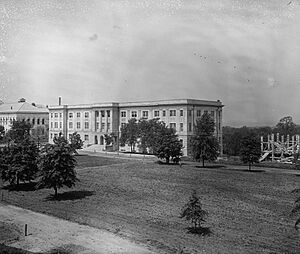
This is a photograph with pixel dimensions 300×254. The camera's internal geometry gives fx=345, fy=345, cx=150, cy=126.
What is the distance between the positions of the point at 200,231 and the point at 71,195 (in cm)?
1484

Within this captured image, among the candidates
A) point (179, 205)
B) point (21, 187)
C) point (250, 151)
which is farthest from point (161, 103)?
point (179, 205)

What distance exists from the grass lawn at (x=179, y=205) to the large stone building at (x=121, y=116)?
2602 cm

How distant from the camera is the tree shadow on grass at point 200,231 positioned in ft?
66.7

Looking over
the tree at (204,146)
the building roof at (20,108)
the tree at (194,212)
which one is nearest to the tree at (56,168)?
the tree at (194,212)

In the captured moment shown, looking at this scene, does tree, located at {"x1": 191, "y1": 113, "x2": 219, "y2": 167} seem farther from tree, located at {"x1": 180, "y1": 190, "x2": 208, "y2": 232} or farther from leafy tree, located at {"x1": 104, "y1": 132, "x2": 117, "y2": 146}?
leafy tree, located at {"x1": 104, "y1": 132, "x2": 117, "y2": 146}

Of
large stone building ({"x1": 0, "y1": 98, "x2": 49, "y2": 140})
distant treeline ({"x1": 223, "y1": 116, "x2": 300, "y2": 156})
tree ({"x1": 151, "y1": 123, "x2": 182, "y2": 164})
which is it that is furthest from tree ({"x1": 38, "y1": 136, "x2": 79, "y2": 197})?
large stone building ({"x1": 0, "y1": 98, "x2": 49, "y2": 140})

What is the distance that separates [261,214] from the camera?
24562 millimetres

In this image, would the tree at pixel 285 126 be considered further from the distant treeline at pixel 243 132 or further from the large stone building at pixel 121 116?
the large stone building at pixel 121 116

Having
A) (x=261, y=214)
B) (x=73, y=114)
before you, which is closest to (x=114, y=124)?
(x=73, y=114)

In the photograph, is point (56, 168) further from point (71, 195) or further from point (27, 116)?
point (27, 116)

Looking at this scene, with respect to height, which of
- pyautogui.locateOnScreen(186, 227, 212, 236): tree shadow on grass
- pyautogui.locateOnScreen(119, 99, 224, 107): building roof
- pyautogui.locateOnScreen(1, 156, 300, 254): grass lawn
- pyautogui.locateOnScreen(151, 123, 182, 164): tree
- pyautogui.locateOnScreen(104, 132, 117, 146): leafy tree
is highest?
pyautogui.locateOnScreen(119, 99, 224, 107): building roof

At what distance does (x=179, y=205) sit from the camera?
2698 centimetres

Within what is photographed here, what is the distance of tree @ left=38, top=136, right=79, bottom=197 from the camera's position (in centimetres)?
3042

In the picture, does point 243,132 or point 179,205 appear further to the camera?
point 243,132
